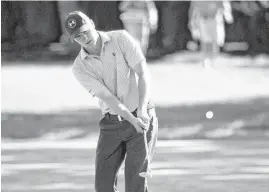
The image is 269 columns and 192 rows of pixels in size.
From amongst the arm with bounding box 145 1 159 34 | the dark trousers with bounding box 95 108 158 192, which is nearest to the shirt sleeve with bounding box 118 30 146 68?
the dark trousers with bounding box 95 108 158 192

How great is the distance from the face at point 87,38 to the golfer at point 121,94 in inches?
0.8

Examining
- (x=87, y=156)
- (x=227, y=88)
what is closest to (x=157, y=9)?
(x=227, y=88)

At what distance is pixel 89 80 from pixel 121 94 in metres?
0.24

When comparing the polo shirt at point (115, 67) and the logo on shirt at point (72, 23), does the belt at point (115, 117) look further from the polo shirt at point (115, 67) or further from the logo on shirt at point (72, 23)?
the logo on shirt at point (72, 23)

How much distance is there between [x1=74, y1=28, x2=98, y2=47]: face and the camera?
633 centimetres

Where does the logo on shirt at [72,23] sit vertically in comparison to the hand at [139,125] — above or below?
above

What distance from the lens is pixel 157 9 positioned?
23.1 metres

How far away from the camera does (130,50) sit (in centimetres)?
657

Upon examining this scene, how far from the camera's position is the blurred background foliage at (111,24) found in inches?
898

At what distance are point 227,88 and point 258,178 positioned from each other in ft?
20.6

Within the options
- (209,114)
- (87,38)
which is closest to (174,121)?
(209,114)

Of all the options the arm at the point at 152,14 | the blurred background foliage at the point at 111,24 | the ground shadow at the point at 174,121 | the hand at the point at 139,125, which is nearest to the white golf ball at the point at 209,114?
the ground shadow at the point at 174,121

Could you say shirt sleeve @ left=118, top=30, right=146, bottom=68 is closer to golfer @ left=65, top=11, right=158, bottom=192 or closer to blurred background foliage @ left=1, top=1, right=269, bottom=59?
golfer @ left=65, top=11, right=158, bottom=192

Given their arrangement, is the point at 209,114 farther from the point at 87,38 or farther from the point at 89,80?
the point at 87,38
